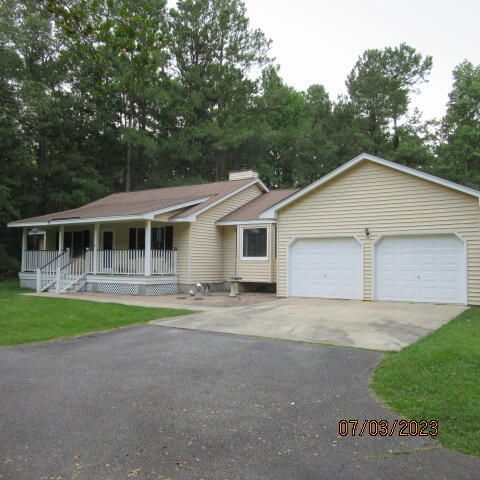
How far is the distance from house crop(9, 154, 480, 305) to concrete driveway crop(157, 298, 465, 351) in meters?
1.17

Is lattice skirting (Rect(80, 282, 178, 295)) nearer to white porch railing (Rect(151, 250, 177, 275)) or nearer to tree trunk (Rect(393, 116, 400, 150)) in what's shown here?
white porch railing (Rect(151, 250, 177, 275))

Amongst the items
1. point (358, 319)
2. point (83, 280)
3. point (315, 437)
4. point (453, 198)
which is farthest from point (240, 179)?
point (315, 437)

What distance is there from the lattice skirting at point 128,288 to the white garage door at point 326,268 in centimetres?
508

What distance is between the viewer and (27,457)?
381 cm

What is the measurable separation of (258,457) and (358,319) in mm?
7670

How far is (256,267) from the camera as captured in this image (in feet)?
62.4

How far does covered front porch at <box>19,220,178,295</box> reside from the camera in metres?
17.9

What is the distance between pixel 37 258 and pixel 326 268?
13.6 m

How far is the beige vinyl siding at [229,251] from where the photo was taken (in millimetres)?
20344

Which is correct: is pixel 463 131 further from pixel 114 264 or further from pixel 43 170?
pixel 43 170

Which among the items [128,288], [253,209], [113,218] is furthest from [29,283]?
[253,209]

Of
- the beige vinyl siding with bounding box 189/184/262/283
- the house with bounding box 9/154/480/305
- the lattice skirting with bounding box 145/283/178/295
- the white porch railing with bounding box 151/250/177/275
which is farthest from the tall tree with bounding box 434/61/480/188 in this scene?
the lattice skirting with bounding box 145/283/178/295

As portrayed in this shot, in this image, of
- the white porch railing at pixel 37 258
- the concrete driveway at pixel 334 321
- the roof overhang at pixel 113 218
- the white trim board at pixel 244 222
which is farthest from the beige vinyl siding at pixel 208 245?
the white porch railing at pixel 37 258

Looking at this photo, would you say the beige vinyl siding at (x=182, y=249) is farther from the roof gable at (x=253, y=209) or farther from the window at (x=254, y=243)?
the window at (x=254, y=243)
